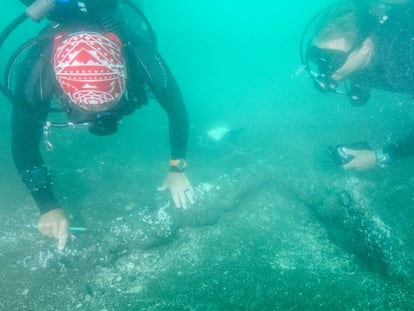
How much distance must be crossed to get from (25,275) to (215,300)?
1940 millimetres

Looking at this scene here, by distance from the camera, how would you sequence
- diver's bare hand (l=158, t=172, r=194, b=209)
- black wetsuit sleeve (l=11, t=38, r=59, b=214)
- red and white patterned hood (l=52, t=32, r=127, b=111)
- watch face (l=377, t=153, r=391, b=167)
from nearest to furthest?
1. red and white patterned hood (l=52, t=32, r=127, b=111)
2. black wetsuit sleeve (l=11, t=38, r=59, b=214)
3. watch face (l=377, t=153, r=391, b=167)
4. diver's bare hand (l=158, t=172, r=194, b=209)

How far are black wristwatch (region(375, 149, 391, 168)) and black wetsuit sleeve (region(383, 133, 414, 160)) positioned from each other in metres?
0.05

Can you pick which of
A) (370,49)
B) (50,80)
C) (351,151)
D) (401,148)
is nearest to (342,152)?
(351,151)

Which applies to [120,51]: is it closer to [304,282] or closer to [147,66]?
[147,66]

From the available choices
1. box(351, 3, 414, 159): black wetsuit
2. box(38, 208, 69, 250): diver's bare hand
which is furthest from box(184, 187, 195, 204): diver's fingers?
box(351, 3, 414, 159): black wetsuit

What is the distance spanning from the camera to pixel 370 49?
10.8ft

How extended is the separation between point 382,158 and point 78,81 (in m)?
3.44

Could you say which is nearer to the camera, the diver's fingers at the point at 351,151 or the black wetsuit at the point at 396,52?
the black wetsuit at the point at 396,52

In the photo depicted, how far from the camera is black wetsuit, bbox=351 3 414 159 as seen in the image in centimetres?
303

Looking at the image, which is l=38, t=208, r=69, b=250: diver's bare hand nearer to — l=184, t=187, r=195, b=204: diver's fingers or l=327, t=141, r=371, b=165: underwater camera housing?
l=184, t=187, r=195, b=204: diver's fingers

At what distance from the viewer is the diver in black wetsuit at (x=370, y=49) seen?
309 cm

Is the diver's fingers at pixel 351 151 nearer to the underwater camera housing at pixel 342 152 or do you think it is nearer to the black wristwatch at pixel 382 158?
the underwater camera housing at pixel 342 152

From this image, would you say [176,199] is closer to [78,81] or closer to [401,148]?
[78,81]

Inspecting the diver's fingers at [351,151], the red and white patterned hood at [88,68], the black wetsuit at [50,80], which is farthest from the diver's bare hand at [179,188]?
the diver's fingers at [351,151]
